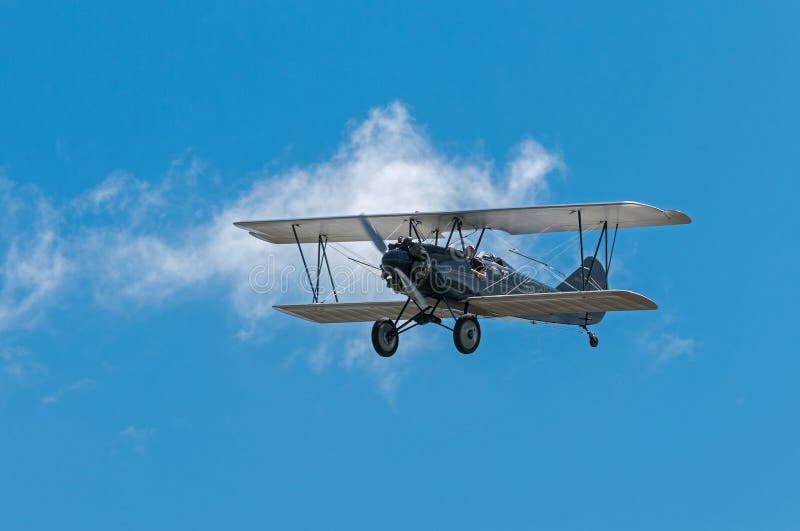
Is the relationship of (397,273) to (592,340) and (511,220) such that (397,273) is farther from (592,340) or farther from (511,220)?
(592,340)

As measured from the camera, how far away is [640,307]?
21625 mm

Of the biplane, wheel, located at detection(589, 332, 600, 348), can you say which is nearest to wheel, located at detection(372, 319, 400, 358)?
the biplane

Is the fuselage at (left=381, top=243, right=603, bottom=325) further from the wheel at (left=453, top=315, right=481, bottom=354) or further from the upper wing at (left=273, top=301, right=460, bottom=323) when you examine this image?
the upper wing at (left=273, top=301, right=460, bottom=323)

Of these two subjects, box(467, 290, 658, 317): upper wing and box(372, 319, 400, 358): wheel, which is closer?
box(467, 290, 658, 317): upper wing

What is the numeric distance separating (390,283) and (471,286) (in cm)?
165

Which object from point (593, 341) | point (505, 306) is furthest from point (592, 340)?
point (505, 306)

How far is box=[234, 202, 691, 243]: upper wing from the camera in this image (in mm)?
21906

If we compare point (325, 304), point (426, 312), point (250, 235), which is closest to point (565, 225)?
point (426, 312)

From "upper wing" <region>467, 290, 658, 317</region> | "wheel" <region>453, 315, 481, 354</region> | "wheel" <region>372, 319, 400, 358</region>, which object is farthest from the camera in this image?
"wheel" <region>372, 319, 400, 358</region>

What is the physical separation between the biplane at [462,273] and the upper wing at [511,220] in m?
0.02

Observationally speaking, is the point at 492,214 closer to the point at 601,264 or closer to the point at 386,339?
the point at 386,339

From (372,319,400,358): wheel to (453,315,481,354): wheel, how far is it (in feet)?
4.50

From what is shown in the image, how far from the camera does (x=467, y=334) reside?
71.3 ft

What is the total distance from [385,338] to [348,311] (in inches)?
71.2
